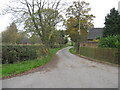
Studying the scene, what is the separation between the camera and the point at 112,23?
54.0 feet

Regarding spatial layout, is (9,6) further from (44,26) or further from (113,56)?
(113,56)

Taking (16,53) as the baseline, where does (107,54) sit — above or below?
below

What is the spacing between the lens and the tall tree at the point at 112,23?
1608 centimetres

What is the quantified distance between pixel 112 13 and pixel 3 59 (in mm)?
16372

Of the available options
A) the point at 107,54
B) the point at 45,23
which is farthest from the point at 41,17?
the point at 107,54

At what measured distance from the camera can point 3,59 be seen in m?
9.60

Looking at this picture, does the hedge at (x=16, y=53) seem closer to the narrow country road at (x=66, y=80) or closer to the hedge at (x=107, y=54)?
the narrow country road at (x=66, y=80)

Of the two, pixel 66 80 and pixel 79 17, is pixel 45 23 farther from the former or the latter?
pixel 66 80

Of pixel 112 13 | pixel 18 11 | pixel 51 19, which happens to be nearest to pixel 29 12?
pixel 18 11

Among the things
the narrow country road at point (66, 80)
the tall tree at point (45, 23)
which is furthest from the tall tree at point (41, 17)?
the narrow country road at point (66, 80)

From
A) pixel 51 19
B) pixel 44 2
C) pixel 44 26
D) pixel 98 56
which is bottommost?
pixel 98 56

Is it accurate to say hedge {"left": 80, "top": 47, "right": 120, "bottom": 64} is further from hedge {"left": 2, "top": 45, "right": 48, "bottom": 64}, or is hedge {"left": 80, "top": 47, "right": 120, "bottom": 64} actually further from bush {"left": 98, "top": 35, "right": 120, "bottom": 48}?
hedge {"left": 2, "top": 45, "right": 48, "bottom": 64}

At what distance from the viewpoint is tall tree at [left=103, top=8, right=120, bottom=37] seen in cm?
1608

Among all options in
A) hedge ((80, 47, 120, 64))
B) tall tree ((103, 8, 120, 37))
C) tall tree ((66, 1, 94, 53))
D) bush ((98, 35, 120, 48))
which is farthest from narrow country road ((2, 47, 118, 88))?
tall tree ((66, 1, 94, 53))
